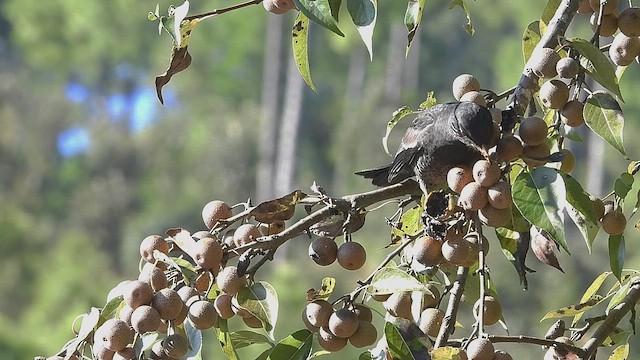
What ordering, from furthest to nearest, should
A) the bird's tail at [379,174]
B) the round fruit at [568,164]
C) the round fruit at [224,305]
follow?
the bird's tail at [379,174]
the round fruit at [568,164]
the round fruit at [224,305]

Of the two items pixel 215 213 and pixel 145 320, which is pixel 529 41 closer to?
pixel 215 213

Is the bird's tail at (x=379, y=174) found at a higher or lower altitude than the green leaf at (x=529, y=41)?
lower

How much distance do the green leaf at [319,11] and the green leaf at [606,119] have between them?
248 mm

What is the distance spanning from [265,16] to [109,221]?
3.97 metres

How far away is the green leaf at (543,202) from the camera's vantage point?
0.73 metres

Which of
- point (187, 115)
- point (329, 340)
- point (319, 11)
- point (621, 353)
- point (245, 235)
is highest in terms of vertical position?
point (187, 115)

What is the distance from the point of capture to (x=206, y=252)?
0.77 meters

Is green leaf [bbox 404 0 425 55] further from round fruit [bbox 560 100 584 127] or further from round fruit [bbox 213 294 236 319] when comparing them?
round fruit [bbox 213 294 236 319]

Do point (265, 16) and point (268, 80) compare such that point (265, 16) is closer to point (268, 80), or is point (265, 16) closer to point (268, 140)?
point (268, 80)

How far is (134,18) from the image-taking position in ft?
53.5

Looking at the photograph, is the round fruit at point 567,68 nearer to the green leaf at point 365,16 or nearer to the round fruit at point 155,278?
the green leaf at point 365,16

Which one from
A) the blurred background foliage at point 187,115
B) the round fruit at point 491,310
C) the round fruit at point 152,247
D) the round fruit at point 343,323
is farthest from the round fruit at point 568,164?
the blurred background foliage at point 187,115

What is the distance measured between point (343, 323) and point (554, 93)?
0.26 meters

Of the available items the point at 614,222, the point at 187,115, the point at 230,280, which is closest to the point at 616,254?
the point at 614,222
